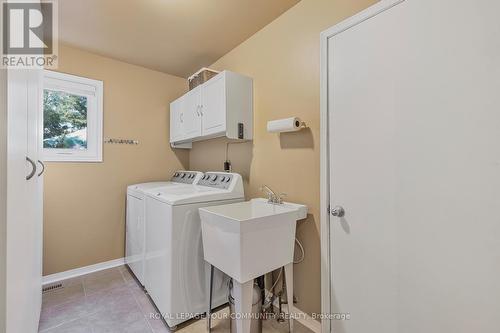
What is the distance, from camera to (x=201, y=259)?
1753mm

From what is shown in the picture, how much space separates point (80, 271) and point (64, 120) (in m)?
1.69

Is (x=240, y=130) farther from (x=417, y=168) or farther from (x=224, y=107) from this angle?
(x=417, y=168)

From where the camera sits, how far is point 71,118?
251 cm

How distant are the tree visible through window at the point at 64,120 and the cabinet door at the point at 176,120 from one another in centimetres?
95

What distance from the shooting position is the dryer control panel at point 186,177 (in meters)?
2.52

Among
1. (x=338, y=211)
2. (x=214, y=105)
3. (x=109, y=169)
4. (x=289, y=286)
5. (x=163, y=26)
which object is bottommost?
(x=289, y=286)

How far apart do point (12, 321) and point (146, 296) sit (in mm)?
1400

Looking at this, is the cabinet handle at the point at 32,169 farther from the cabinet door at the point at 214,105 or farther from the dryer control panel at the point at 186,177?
the dryer control panel at the point at 186,177

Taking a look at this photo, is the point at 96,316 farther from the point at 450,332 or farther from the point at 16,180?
the point at 450,332

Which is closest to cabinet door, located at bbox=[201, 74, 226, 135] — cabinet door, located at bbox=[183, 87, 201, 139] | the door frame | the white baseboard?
cabinet door, located at bbox=[183, 87, 201, 139]

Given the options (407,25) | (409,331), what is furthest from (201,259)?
(407,25)

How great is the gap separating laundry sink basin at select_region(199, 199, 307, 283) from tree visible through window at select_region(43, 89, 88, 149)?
79.7 inches

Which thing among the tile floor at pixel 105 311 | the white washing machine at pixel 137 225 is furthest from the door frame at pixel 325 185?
the white washing machine at pixel 137 225

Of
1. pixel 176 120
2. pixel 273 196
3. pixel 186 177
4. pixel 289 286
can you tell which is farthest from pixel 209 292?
pixel 176 120
